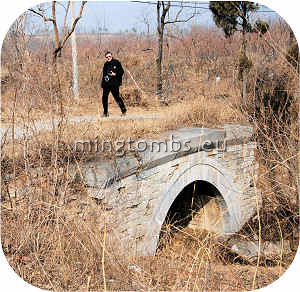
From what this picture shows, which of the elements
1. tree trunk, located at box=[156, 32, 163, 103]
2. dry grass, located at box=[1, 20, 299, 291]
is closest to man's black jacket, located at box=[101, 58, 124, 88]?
dry grass, located at box=[1, 20, 299, 291]

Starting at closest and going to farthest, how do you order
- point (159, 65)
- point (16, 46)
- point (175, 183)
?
point (16, 46), point (175, 183), point (159, 65)

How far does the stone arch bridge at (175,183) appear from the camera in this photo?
289 centimetres

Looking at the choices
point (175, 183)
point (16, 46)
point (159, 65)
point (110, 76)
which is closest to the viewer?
point (16, 46)

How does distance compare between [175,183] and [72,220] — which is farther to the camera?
[175,183]

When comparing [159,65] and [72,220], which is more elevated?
[159,65]

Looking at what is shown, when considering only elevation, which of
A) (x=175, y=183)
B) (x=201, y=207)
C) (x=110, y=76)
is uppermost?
(x=110, y=76)

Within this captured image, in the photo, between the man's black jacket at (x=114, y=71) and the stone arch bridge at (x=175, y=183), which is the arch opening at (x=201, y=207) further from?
the man's black jacket at (x=114, y=71)

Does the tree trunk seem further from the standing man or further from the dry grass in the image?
the dry grass

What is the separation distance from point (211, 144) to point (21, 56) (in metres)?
2.61

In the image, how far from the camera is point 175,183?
3.76 m

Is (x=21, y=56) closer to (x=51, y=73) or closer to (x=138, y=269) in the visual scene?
(x=51, y=73)

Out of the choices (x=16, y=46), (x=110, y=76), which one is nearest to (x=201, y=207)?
(x=110, y=76)

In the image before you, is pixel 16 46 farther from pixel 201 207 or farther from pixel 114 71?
pixel 201 207

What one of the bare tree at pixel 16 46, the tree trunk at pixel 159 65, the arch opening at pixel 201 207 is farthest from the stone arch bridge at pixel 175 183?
the tree trunk at pixel 159 65
